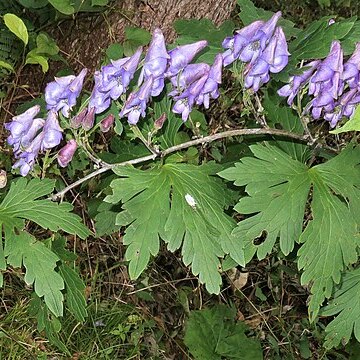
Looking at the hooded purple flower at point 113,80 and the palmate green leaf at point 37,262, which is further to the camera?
the palmate green leaf at point 37,262

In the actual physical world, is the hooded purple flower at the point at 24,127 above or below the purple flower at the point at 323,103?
below

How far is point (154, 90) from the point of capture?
163 centimetres

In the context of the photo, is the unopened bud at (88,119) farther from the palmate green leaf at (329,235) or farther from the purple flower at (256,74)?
the palmate green leaf at (329,235)

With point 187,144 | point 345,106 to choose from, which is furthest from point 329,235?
point 187,144

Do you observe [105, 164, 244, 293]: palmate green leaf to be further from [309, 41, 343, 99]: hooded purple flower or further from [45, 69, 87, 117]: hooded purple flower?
[309, 41, 343, 99]: hooded purple flower

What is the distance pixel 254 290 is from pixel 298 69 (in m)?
1.48

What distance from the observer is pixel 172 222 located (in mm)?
1708

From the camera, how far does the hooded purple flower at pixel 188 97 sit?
1.63 m

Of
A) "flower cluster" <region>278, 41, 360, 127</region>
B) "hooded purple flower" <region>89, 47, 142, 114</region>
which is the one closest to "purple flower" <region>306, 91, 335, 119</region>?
"flower cluster" <region>278, 41, 360, 127</region>

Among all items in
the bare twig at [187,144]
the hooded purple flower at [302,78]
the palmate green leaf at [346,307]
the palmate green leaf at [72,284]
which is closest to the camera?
the hooded purple flower at [302,78]

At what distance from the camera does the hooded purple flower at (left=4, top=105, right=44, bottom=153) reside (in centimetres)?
168

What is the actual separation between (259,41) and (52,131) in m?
0.58

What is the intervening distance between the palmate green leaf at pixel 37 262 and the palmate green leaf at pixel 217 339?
3.52 feet

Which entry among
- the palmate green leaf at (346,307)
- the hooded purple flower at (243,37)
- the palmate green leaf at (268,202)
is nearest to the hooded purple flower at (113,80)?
the hooded purple flower at (243,37)
